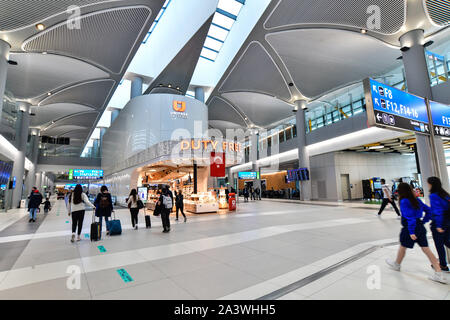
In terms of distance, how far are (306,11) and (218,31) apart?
10.6 metres

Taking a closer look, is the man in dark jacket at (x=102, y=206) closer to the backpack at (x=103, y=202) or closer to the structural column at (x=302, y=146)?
the backpack at (x=103, y=202)

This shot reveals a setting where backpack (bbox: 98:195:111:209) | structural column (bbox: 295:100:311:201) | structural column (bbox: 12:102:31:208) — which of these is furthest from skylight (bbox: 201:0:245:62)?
backpack (bbox: 98:195:111:209)

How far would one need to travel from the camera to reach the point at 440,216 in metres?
2.99

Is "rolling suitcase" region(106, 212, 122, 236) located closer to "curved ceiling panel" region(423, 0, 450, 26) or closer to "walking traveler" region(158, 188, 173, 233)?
"walking traveler" region(158, 188, 173, 233)

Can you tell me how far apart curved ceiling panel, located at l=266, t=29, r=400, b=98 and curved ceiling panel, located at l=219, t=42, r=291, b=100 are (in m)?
1.33

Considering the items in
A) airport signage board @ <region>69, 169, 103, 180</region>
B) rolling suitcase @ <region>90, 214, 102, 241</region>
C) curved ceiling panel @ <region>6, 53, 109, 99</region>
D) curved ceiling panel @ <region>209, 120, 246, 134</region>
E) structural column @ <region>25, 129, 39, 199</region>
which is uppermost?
curved ceiling panel @ <region>209, 120, 246, 134</region>

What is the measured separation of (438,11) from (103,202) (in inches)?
605

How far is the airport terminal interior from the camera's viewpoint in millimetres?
3172

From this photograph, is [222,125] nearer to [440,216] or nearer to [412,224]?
[412,224]

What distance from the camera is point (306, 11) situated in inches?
494

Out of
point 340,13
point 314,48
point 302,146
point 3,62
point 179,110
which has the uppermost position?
point 314,48

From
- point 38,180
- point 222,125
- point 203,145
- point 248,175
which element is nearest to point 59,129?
point 38,180
